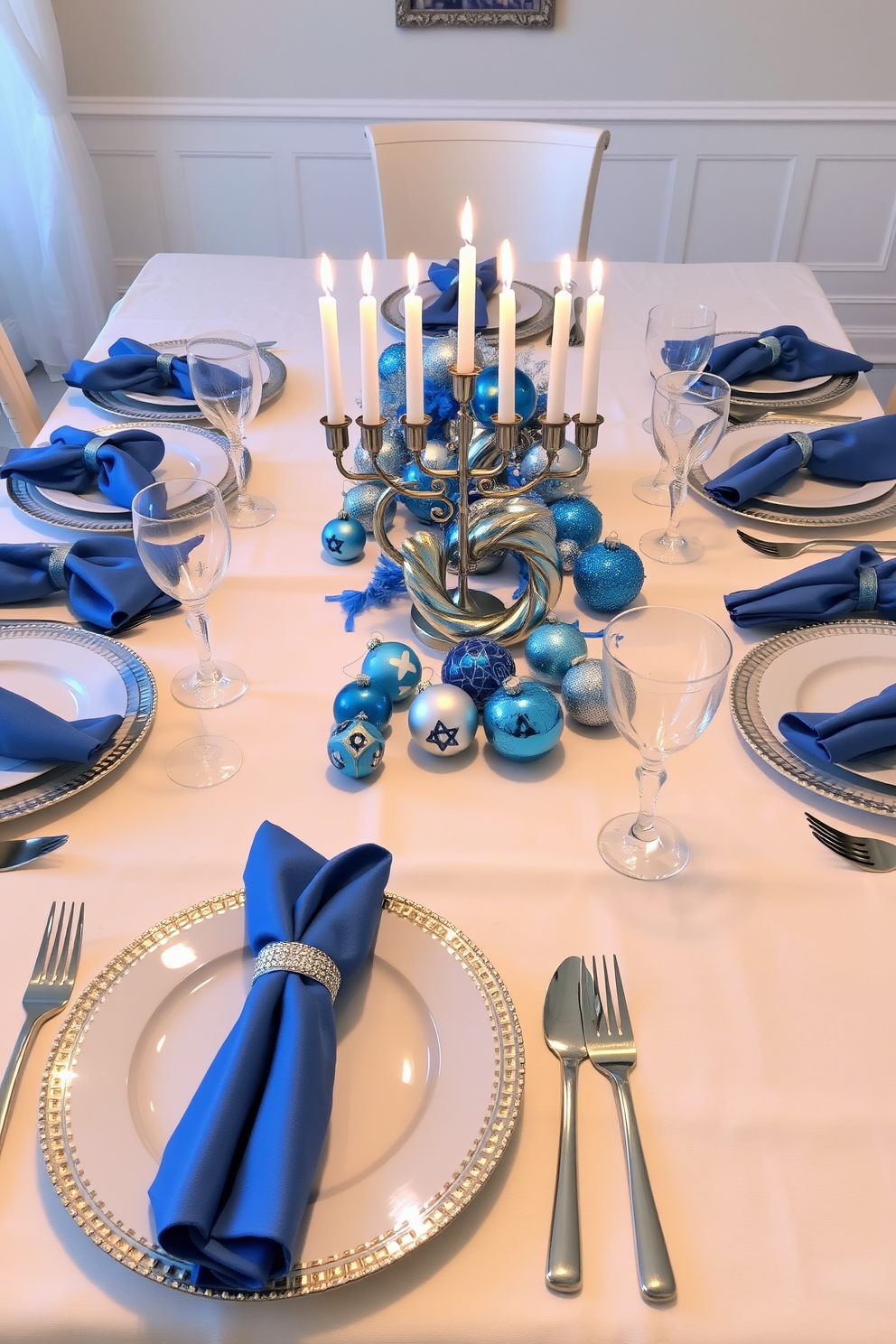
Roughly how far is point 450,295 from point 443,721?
889mm

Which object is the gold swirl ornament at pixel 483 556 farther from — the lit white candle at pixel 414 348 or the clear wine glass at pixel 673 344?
the clear wine glass at pixel 673 344

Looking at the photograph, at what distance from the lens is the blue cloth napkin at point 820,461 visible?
1143 millimetres

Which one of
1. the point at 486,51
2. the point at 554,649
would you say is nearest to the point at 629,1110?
the point at 554,649

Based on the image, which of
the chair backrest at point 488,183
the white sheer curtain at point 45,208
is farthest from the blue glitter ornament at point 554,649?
the white sheer curtain at point 45,208

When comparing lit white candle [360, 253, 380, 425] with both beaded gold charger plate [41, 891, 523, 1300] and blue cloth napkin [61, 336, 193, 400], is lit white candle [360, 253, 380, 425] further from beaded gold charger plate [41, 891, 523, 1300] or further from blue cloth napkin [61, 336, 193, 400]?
blue cloth napkin [61, 336, 193, 400]

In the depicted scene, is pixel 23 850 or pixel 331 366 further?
pixel 331 366

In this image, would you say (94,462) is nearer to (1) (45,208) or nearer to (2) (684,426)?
(2) (684,426)

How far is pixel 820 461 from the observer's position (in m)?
1.17

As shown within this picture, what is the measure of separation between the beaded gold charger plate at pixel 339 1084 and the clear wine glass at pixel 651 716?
171 millimetres

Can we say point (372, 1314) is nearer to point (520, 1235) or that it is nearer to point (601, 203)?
point (520, 1235)

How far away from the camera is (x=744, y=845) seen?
766 mm

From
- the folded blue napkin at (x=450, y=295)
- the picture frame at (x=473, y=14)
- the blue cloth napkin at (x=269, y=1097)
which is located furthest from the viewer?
the picture frame at (x=473, y=14)

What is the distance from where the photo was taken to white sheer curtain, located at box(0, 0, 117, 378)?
2.77m

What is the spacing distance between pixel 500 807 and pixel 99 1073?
1.17 ft
